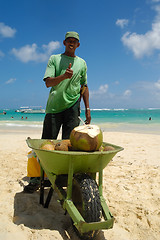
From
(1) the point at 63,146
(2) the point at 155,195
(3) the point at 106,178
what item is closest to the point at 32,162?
(1) the point at 63,146

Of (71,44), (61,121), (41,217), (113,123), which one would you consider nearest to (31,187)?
(41,217)

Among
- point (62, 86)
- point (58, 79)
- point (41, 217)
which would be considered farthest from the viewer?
point (62, 86)

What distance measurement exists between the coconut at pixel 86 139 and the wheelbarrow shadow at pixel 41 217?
0.78 metres

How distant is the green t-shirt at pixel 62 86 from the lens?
8.79 ft

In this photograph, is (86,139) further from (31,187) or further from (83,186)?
(31,187)

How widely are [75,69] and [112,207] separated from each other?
1827 millimetres

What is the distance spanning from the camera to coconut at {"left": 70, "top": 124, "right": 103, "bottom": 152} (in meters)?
1.91

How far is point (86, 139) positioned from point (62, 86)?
1040 mm

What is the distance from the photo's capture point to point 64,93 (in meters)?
2.69

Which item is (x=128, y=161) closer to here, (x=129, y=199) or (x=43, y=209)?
(x=129, y=199)

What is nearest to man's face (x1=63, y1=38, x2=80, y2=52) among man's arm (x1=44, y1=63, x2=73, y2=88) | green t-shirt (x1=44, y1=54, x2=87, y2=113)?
green t-shirt (x1=44, y1=54, x2=87, y2=113)

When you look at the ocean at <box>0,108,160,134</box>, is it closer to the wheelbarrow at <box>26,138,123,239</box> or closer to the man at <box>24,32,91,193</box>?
the man at <box>24,32,91,193</box>

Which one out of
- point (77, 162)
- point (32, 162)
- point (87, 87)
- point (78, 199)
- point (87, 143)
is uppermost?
point (87, 87)

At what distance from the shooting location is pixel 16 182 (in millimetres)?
3100
